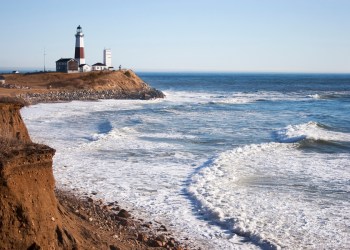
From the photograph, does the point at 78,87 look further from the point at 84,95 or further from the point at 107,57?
the point at 107,57

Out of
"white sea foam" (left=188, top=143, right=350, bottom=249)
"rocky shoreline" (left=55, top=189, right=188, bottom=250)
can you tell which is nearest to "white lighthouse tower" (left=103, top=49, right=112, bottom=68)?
"white sea foam" (left=188, top=143, right=350, bottom=249)

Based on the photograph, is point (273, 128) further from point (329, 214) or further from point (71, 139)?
point (329, 214)

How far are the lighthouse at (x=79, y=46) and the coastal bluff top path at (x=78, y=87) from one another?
9.84 meters

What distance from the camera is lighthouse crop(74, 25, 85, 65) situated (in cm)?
6888

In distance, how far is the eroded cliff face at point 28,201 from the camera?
642 centimetres

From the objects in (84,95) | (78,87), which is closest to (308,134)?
(84,95)

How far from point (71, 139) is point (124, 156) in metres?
4.57

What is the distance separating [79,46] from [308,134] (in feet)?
170

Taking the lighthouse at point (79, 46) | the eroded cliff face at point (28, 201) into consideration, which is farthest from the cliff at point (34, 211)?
the lighthouse at point (79, 46)

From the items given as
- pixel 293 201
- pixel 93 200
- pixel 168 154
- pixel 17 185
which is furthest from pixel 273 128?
pixel 17 185

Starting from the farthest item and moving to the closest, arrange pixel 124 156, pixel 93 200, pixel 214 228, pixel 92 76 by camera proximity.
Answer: pixel 92 76 < pixel 124 156 < pixel 93 200 < pixel 214 228

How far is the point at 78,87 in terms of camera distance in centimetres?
5331

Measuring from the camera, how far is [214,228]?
9.84m

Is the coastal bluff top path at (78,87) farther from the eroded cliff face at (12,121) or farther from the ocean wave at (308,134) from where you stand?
the eroded cliff face at (12,121)
